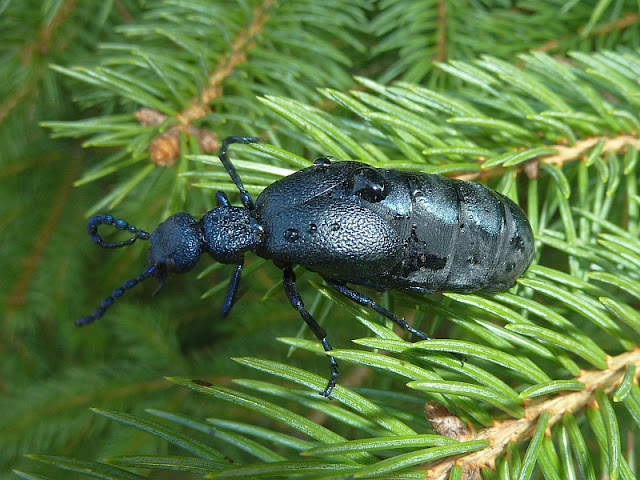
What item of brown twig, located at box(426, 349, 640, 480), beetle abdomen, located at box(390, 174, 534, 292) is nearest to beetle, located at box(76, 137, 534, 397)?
beetle abdomen, located at box(390, 174, 534, 292)

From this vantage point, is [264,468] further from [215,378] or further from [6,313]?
[6,313]

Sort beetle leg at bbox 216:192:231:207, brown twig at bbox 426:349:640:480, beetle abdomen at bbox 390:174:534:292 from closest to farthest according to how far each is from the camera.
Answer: brown twig at bbox 426:349:640:480 < beetle abdomen at bbox 390:174:534:292 < beetle leg at bbox 216:192:231:207

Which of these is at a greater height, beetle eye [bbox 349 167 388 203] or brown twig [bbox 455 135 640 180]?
brown twig [bbox 455 135 640 180]

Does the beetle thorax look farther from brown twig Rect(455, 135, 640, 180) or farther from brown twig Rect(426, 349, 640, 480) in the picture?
brown twig Rect(426, 349, 640, 480)

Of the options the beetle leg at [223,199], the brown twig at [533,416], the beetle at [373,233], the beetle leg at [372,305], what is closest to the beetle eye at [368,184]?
the beetle at [373,233]

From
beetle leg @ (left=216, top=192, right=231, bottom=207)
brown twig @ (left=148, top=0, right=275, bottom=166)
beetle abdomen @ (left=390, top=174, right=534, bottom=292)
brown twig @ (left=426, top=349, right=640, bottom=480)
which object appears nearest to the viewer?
brown twig @ (left=426, top=349, right=640, bottom=480)

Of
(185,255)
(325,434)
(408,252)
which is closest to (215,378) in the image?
(185,255)
